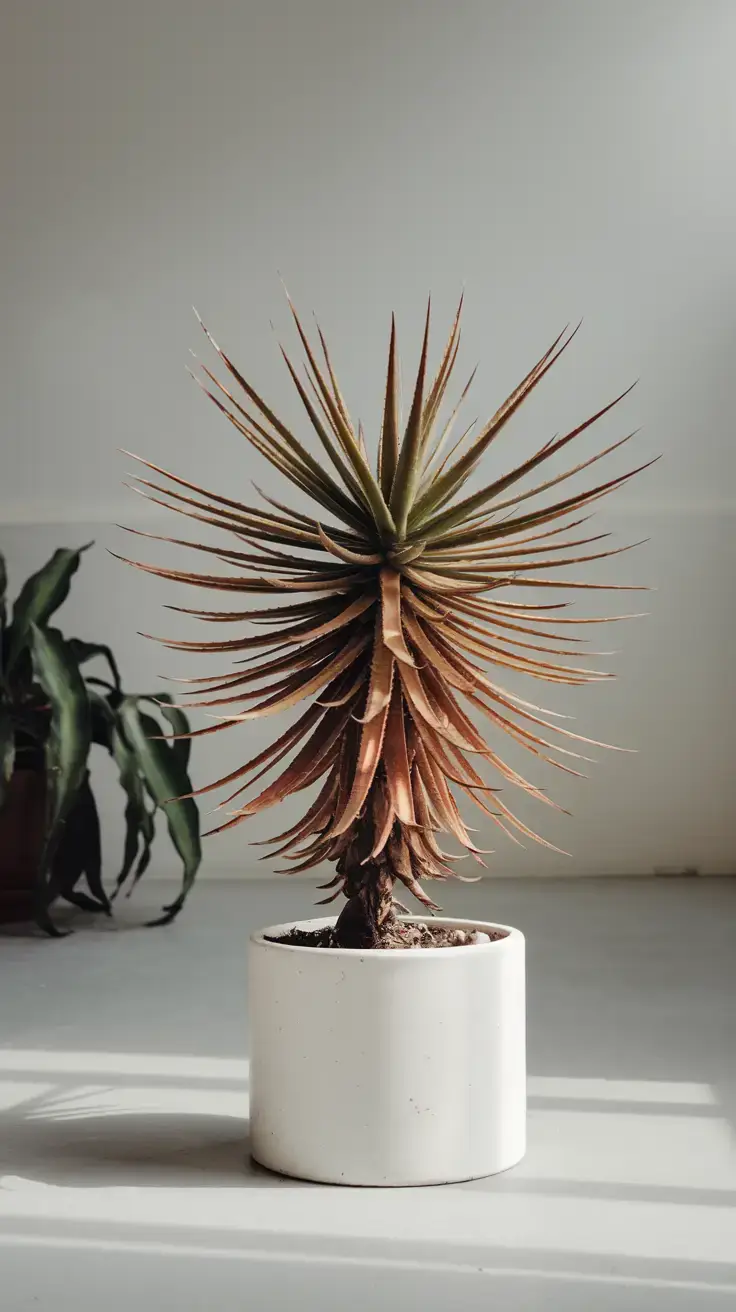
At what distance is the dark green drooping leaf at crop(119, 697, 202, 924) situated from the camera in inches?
97.0

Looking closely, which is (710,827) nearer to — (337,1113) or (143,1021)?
(143,1021)

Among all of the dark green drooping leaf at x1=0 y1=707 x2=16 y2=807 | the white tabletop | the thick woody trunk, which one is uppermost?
the dark green drooping leaf at x1=0 y1=707 x2=16 y2=807

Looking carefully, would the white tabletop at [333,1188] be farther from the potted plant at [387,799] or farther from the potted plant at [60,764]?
the potted plant at [60,764]

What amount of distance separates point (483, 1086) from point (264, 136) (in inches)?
115

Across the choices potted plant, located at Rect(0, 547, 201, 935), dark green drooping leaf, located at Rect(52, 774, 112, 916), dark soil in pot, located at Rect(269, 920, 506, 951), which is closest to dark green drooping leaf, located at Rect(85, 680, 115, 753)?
potted plant, located at Rect(0, 547, 201, 935)

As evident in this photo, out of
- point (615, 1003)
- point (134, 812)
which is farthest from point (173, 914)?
point (615, 1003)

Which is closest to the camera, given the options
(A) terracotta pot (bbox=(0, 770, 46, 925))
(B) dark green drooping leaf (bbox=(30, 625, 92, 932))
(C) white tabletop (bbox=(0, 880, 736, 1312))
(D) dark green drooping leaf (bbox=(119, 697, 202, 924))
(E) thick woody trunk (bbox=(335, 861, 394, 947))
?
(C) white tabletop (bbox=(0, 880, 736, 1312))

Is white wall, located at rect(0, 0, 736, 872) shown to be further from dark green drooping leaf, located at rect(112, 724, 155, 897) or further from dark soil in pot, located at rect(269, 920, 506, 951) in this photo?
dark soil in pot, located at rect(269, 920, 506, 951)

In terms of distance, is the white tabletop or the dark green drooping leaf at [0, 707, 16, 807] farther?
the dark green drooping leaf at [0, 707, 16, 807]

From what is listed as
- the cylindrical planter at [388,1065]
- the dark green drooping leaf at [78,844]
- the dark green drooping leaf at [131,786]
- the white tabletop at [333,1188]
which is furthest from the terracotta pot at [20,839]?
the cylindrical planter at [388,1065]

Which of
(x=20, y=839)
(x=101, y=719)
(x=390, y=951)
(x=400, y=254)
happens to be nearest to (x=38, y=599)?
(x=101, y=719)

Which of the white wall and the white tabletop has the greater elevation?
the white wall

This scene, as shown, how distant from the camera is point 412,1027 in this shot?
1096mm

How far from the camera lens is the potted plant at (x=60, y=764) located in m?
2.39
